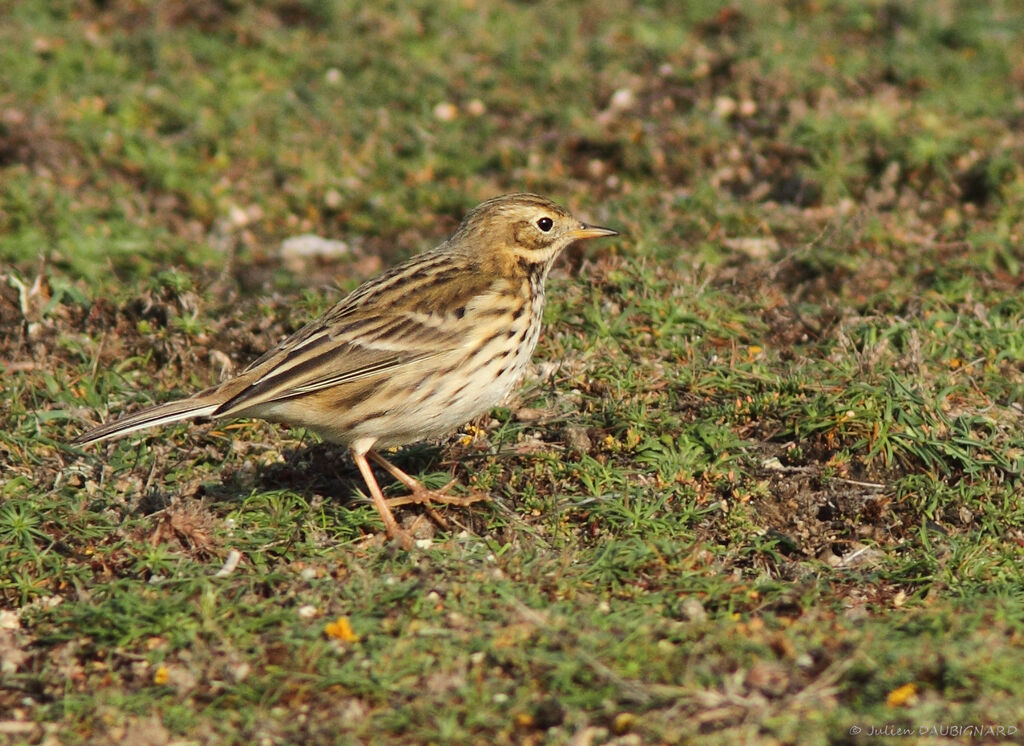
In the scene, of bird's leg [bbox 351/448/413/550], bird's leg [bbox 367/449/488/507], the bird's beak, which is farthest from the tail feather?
the bird's beak

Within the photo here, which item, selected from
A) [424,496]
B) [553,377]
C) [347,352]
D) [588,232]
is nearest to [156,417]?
[347,352]

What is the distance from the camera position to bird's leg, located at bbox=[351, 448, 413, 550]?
6.32 m

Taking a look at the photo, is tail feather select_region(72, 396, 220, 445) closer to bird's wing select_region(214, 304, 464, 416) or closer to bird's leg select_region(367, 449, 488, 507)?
bird's wing select_region(214, 304, 464, 416)

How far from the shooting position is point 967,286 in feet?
28.1

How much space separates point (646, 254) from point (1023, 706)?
4.73m

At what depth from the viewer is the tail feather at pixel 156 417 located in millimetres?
6297

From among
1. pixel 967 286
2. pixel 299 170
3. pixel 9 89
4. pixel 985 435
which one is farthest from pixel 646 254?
pixel 9 89

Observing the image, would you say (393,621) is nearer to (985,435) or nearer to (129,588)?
(129,588)

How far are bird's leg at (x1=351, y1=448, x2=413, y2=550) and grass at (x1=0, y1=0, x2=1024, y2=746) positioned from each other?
5.2 inches

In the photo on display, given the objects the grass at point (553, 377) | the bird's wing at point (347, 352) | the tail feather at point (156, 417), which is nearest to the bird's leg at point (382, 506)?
the grass at point (553, 377)

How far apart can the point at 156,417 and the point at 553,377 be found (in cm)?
231

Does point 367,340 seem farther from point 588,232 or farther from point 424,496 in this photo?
point 588,232

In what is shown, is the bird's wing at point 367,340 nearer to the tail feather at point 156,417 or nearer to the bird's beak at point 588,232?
the tail feather at point 156,417

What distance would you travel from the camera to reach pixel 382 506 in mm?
6531
